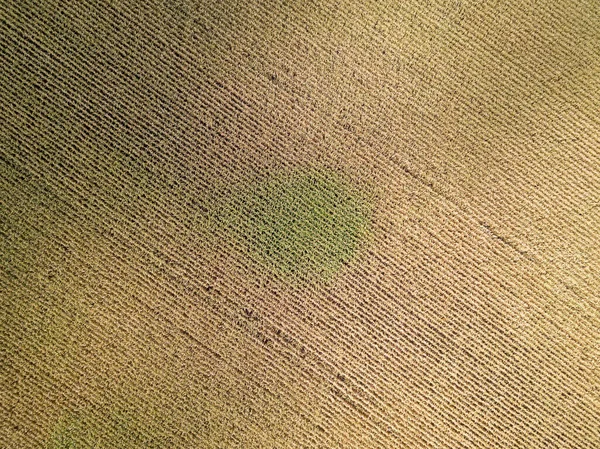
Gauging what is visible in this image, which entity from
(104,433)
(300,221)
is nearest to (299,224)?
(300,221)

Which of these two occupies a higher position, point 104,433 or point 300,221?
point 300,221

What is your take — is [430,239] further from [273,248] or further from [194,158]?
[194,158]

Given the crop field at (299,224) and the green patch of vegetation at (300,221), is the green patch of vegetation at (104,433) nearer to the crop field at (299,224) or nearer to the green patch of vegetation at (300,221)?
the crop field at (299,224)

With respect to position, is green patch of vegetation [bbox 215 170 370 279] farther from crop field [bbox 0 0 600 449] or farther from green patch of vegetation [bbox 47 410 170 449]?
green patch of vegetation [bbox 47 410 170 449]

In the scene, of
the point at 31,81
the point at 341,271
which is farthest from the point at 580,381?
the point at 31,81

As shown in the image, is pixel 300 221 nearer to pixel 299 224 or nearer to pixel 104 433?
pixel 299 224

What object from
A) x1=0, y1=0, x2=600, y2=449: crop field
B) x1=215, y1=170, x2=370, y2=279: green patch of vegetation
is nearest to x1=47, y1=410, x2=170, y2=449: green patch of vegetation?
x1=0, y1=0, x2=600, y2=449: crop field

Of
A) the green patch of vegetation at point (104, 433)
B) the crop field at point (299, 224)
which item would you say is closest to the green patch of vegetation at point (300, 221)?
the crop field at point (299, 224)
